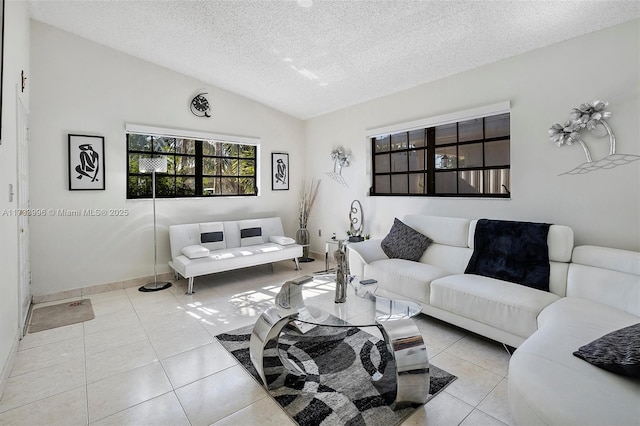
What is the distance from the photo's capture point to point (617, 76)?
2.65 meters

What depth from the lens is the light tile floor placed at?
69.8 inches

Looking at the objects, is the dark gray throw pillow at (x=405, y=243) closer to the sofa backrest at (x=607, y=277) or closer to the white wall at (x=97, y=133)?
the sofa backrest at (x=607, y=277)

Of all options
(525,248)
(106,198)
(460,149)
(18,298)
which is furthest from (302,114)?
(18,298)

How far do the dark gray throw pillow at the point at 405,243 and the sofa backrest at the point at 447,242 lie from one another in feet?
0.26

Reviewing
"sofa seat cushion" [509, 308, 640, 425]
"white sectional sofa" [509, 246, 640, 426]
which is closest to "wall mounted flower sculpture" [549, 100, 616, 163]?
"white sectional sofa" [509, 246, 640, 426]

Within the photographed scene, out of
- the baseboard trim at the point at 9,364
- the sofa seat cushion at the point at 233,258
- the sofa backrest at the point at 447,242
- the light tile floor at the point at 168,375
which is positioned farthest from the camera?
the sofa seat cushion at the point at 233,258

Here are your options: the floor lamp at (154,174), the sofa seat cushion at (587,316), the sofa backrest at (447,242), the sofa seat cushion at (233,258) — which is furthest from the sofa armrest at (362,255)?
the floor lamp at (154,174)

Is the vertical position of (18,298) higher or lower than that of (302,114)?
lower

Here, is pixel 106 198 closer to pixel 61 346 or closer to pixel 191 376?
pixel 61 346

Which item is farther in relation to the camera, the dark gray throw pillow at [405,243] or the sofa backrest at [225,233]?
the sofa backrest at [225,233]

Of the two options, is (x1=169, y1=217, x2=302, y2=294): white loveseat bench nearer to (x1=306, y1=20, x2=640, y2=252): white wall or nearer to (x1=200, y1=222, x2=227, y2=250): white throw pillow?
(x1=200, y1=222, x2=227, y2=250): white throw pillow

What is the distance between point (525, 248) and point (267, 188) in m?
3.86

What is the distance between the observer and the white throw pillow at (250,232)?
15.8 feet

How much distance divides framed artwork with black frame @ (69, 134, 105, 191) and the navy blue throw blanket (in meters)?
4.32
